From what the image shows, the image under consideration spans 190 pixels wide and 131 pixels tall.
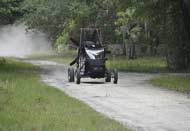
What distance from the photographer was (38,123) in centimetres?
1245

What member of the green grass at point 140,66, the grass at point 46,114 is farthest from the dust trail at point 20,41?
the grass at point 46,114

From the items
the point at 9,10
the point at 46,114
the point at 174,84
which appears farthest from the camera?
the point at 9,10

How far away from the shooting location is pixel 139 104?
55.8ft

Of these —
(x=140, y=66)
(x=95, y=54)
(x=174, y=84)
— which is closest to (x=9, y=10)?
(x=140, y=66)

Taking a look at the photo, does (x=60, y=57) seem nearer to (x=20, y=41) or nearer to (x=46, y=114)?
(x=20, y=41)

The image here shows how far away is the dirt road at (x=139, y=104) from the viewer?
43.3 feet

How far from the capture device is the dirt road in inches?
520

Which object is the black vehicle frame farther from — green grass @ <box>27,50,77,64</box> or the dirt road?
green grass @ <box>27,50,77,64</box>

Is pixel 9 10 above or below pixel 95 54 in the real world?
above

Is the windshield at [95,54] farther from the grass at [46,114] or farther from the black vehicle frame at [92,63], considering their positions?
the grass at [46,114]

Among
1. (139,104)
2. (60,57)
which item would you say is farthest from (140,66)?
(60,57)

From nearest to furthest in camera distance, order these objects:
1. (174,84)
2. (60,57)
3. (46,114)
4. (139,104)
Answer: (46,114)
(139,104)
(174,84)
(60,57)

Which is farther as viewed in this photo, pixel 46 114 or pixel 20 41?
pixel 20 41

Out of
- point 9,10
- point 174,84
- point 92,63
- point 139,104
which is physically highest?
point 9,10
